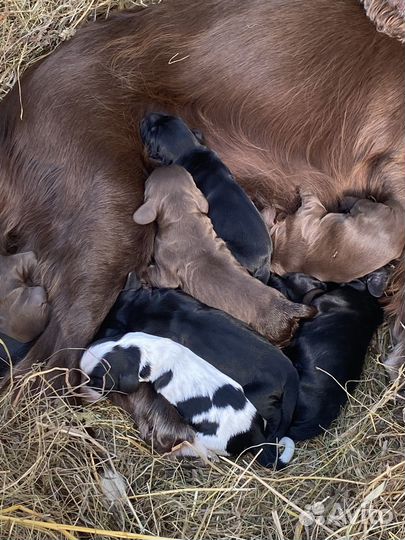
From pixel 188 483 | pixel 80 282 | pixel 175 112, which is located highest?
pixel 175 112

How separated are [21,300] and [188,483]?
3.21 feet

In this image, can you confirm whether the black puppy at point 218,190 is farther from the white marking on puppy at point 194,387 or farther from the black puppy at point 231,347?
the white marking on puppy at point 194,387

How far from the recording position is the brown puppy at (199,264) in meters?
3.19

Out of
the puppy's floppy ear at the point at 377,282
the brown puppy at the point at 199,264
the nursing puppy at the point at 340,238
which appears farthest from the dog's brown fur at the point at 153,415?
the puppy's floppy ear at the point at 377,282

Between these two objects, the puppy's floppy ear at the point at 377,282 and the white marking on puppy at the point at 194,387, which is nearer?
the white marking on puppy at the point at 194,387

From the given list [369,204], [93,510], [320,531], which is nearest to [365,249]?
[369,204]

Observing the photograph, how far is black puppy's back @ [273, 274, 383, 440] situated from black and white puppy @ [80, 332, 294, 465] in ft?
0.52

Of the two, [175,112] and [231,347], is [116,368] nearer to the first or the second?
[231,347]

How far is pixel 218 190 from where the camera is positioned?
3363 millimetres

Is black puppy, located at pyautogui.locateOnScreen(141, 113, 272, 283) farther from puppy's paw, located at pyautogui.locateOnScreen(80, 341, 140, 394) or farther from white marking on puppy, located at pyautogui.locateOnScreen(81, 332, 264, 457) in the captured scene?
puppy's paw, located at pyautogui.locateOnScreen(80, 341, 140, 394)

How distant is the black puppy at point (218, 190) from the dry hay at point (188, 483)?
703 mm

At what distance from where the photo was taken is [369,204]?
11.0ft

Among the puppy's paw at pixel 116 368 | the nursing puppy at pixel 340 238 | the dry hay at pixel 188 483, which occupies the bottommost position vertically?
the dry hay at pixel 188 483

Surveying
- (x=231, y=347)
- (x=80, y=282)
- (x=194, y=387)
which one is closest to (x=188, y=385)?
(x=194, y=387)
